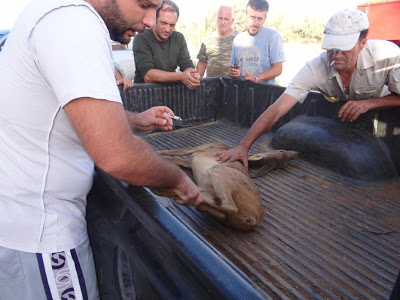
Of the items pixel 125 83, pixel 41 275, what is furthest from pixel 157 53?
pixel 41 275

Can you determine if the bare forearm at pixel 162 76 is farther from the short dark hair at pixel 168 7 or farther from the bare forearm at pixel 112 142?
the bare forearm at pixel 112 142

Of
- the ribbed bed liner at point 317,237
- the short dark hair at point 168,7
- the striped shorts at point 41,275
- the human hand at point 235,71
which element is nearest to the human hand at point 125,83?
the short dark hair at point 168,7

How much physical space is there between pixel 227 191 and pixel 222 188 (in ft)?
0.15

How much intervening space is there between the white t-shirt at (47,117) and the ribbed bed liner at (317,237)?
0.85 metres

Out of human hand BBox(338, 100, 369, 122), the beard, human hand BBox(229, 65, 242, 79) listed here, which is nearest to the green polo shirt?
human hand BBox(229, 65, 242, 79)

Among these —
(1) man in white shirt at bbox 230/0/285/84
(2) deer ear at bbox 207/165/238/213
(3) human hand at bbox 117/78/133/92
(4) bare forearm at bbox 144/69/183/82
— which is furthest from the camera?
(1) man in white shirt at bbox 230/0/285/84

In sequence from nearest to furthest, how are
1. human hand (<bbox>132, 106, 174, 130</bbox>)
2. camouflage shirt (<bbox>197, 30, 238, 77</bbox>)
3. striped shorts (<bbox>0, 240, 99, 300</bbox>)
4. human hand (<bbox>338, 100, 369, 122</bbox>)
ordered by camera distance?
striped shorts (<bbox>0, 240, 99, 300</bbox>) < human hand (<bbox>132, 106, 174, 130</bbox>) < human hand (<bbox>338, 100, 369, 122</bbox>) < camouflage shirt (<bbox>197, 30, 238, 77</bbox>)

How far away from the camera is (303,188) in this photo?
9.66 ft

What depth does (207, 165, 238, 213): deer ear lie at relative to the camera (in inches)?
83.7

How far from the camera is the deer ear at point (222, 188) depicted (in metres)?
2.12

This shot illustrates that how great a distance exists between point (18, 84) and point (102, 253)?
102 cm

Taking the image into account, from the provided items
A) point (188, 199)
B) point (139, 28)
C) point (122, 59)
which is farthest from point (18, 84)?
point (122, 59)

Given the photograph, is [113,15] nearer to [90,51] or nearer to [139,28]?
[139,28]

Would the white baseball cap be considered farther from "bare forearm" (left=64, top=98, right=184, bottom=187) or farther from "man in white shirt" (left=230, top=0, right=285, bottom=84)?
"bare forearm" (left=64, top=98, right=184, bottom=187)
